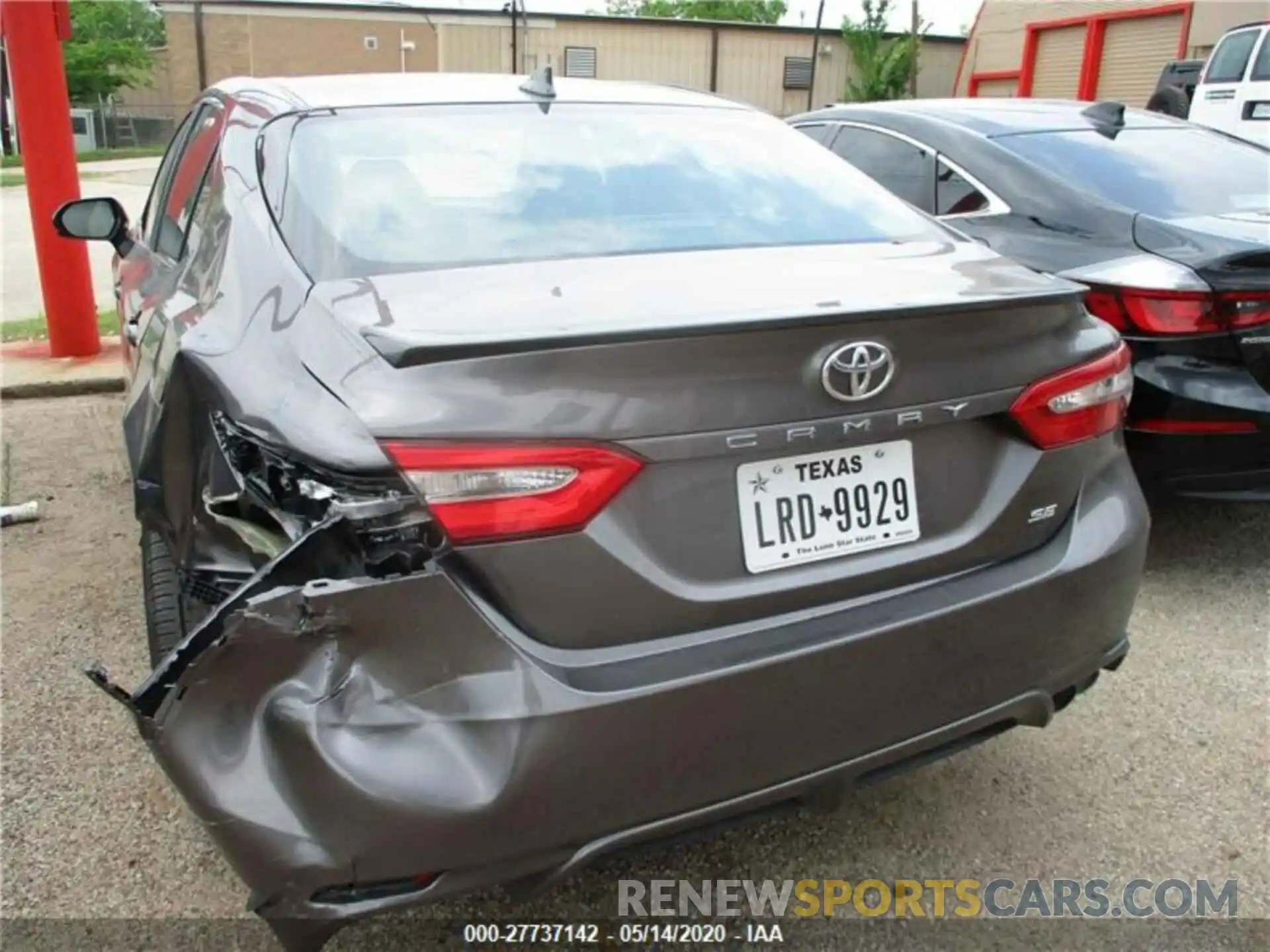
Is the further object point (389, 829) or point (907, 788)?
point (907, 788)

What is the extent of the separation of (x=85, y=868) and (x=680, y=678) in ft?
4.70

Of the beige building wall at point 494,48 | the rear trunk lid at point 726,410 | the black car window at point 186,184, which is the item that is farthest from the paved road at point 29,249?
the beige building wall at point 494,48

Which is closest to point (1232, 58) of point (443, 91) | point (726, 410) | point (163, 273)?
point (443, 91)

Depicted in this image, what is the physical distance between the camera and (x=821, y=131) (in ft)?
17.3

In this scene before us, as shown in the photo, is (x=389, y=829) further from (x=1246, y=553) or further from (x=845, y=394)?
(x=1246, y=553)

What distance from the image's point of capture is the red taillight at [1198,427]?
3.35m

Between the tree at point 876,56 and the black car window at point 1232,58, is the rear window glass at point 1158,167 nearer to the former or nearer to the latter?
the black car window at point 1232,58

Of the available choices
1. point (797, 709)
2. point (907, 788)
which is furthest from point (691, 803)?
point (907, 788)

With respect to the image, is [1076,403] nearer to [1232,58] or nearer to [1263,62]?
[1263,62]

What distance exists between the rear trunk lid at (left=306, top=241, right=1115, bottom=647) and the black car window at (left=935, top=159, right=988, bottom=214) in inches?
89.9

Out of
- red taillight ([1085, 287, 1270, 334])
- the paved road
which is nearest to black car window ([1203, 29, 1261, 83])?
red taillight ([1085, 287, 1270, 334])

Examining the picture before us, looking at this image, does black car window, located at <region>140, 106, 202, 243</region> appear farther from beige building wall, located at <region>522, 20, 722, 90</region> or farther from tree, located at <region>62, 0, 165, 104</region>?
tree, located at <region>62, 0, 165, 104</region>

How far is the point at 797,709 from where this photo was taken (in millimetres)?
1752

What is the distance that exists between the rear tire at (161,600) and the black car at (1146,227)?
275 cm
